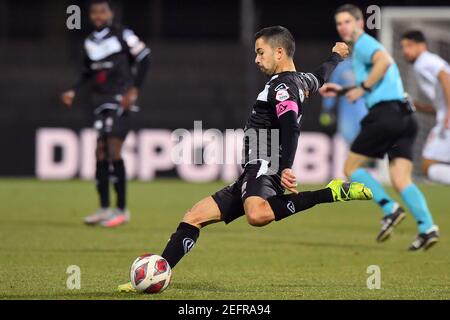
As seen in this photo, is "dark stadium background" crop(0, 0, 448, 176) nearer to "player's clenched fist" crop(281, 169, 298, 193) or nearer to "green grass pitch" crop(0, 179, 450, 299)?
"green grass pitch" crop(0, 179, 450, 299)

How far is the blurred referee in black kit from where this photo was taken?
40.5ft

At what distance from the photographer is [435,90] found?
11758 mm

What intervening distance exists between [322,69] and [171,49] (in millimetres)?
12785

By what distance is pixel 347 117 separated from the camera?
19766mm

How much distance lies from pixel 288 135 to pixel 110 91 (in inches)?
219

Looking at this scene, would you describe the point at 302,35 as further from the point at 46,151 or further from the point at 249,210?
the point at 249,210

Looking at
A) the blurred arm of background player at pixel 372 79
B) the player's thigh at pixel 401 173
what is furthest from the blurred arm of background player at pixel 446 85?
the blurred arm of background player at pixel 372 79

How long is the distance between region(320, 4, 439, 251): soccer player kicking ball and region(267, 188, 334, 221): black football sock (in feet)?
10.1

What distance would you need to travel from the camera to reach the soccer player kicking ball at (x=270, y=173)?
7148 mm

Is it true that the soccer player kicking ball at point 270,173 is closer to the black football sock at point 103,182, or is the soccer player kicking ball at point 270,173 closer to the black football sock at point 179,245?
the black football sock at point 179,245

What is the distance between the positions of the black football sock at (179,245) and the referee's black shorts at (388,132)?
350 centimetres

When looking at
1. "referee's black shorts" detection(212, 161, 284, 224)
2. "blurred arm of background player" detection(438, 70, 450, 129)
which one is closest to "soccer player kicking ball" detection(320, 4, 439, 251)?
"blurred arm of background player" detection(438, 70, 450, 129)
